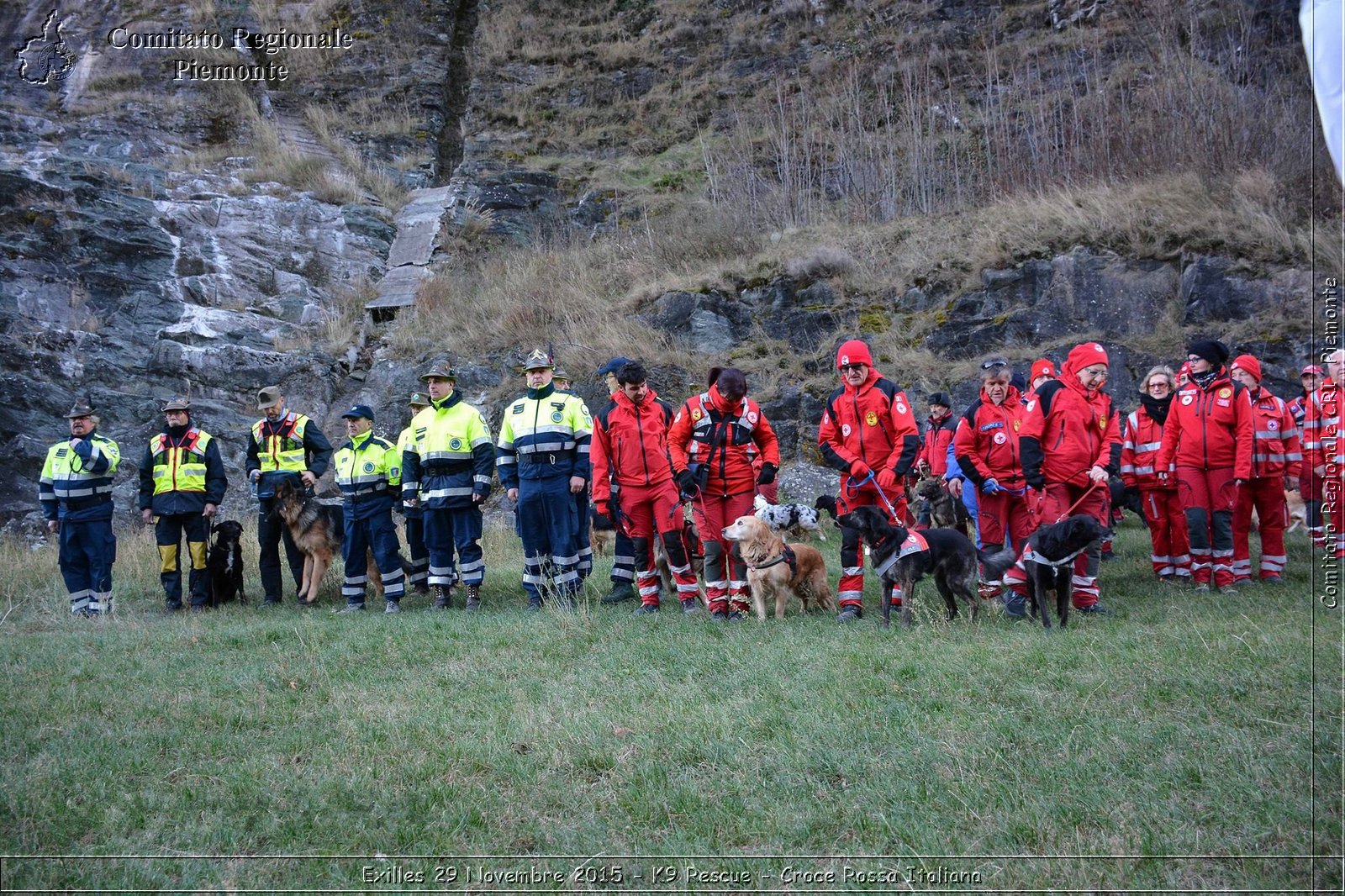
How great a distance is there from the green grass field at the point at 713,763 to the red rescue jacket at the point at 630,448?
214cm

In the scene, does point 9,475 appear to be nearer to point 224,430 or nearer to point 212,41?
point 224,430

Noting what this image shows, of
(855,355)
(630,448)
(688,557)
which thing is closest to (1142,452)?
(855,355)

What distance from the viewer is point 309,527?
10.9m

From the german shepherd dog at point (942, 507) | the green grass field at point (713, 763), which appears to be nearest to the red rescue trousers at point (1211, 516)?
the green grass field at point (713, 763)

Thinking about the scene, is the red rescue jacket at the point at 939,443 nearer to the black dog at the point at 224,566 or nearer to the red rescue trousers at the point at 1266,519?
the red rescue trousers at the point at 1266,519

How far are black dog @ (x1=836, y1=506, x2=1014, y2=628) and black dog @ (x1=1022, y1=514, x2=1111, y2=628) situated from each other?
0.55 metres

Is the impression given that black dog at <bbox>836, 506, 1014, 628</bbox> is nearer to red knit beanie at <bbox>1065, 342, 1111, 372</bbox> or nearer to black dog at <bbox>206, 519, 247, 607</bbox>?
red knit beanie at <bbox>1065, 342, 1111, 372</bbox>

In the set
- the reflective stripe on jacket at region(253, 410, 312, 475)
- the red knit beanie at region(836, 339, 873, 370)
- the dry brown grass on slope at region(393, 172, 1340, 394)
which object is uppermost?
the dry brown grass on slope at region(393, 172, 1340, 394)

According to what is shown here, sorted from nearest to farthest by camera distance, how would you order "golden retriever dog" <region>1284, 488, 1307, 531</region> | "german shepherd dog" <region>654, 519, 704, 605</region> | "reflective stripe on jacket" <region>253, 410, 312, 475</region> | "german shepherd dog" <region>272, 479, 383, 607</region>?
1. "german shepherd dog" <region>654, 519, 704, 605</region>
2. "german shepherd dog" <region>272, 479, 383, 607</region>
3. "reflective stripe on jacket" <region>253, 410, 312, 475</region>
4. "golden retriever dog" <region>1284, 488, 1307, 531</region>

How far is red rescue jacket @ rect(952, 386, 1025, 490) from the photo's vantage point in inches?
347

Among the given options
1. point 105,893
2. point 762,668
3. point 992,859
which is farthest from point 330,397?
point 992,859

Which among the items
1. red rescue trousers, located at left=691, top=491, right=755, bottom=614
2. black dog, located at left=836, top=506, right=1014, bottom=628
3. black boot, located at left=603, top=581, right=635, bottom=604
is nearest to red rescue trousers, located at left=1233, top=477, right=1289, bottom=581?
black dog, located at left=836, top=506, right=1014, bottom=628

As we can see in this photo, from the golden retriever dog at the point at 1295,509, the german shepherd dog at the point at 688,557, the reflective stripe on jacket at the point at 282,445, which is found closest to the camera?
the german shepherd dog at the point at 688,557

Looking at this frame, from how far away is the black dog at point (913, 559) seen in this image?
24.9 ft
